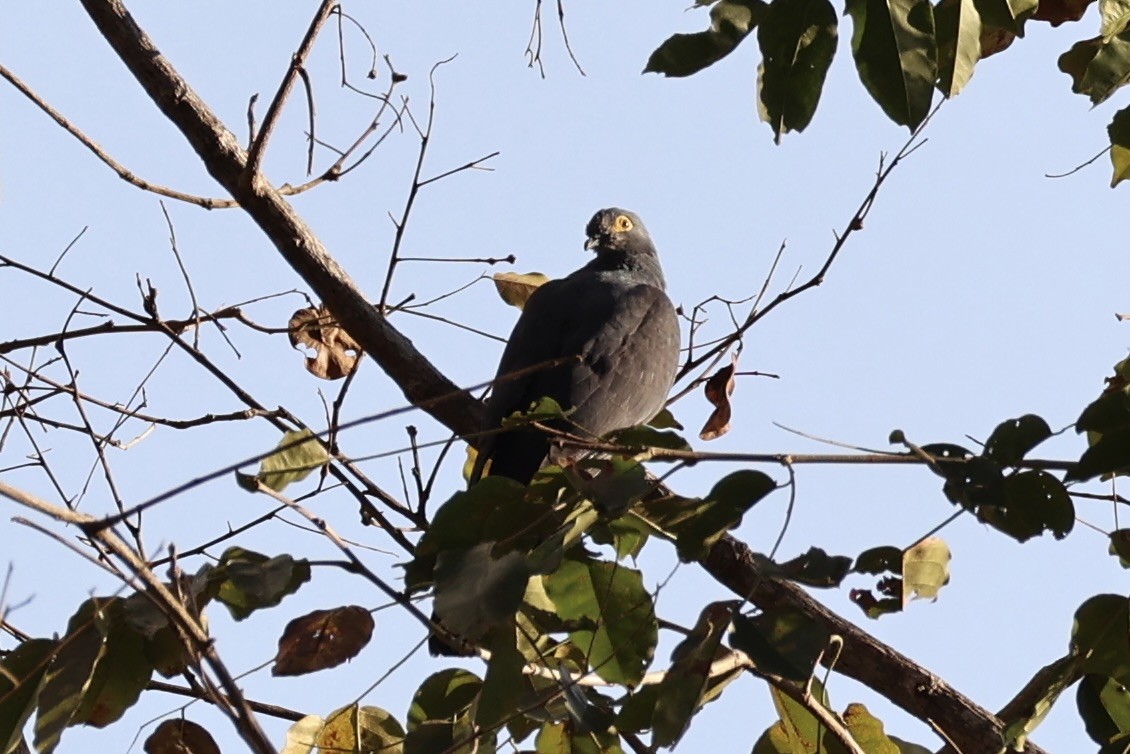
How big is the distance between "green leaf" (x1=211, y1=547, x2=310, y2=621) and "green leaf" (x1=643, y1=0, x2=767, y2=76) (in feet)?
3.80

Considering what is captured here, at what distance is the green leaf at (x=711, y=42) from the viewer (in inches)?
102

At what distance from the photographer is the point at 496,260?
14.8 ft

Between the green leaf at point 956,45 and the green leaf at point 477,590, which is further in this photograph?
the green leaf at point 956,45

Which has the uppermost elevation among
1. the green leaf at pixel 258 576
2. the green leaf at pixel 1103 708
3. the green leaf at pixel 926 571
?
the green leaf at pixel 258 576

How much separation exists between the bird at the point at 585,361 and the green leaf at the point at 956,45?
195 centimetres

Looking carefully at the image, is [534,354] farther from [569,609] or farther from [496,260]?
[569,609]

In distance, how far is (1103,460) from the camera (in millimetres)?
2293

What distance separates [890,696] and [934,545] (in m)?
0.67

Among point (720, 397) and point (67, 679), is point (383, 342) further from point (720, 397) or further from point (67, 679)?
point (67, 679)

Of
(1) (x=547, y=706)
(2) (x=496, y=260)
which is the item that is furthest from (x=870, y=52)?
(2) (x=496, y=260)

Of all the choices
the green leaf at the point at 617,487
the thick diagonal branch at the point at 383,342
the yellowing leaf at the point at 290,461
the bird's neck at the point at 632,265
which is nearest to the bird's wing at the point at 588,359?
the thick diagonal branch at the point at 383,342

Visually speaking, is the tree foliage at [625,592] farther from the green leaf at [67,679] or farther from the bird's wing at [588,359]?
the bird's wing at [588,359]

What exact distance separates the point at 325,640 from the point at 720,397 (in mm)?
1870

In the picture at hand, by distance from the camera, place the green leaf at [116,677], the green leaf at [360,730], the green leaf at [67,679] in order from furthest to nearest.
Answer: the green leaf at [360,730] → the green leaf at [116,677] → the green leaf at [67,679]
